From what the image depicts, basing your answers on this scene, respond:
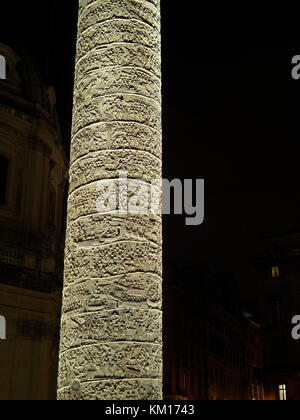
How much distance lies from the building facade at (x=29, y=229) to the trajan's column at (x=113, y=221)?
509 inches

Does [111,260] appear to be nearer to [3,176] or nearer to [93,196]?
[93,196]

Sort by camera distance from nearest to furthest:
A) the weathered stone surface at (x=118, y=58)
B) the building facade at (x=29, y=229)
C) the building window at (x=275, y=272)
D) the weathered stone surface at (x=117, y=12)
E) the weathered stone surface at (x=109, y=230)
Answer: the weathered stone surface at (x=109, y=230)
the weathered stone surface at (x=118, y=58)
the weathered stone surface at (x=117, y=12)
the building facade at (x=29, y=229)
the building window at (x=275, y=272)

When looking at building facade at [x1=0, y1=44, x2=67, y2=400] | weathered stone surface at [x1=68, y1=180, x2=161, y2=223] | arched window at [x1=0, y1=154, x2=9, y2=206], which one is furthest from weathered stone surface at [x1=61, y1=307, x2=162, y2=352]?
arched window at [x1=0, y1=154, x2=9, y2=206]

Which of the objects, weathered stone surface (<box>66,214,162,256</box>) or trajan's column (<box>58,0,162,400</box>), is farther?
weathered stone surface (<box>66,214,162,256</box>)

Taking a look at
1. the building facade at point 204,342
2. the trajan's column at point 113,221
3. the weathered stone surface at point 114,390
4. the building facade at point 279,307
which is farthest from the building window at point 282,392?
the weathered stone surface at point 114,390

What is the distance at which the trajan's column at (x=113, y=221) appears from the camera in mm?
4730

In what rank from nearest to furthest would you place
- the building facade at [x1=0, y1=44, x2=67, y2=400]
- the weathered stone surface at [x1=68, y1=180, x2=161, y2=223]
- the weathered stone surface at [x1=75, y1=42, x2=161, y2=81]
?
the weathered stone surface at [x1=68, y1=180, x2=161, y2=223] → the weathered stone surface at [x1=75, y1=42, x2=161, y2=81] → the building facade at [x1=0, y1=44, x2=67, y2=400]

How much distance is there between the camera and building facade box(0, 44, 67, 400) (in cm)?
1770

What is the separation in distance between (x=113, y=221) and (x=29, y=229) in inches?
578

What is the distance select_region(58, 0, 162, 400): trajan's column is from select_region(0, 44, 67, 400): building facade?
12933 mm

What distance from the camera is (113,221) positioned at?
5062 millimetres

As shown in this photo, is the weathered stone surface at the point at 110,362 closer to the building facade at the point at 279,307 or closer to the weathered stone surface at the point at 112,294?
the weathered stone surface at the point at 112,294

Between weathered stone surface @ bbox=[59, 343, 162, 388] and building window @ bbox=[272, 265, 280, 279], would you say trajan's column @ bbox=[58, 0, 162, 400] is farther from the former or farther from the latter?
building window @ bbox=[272, 265, 280, 279]

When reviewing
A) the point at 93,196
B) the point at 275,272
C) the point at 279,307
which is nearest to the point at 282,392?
the point at 279,307
